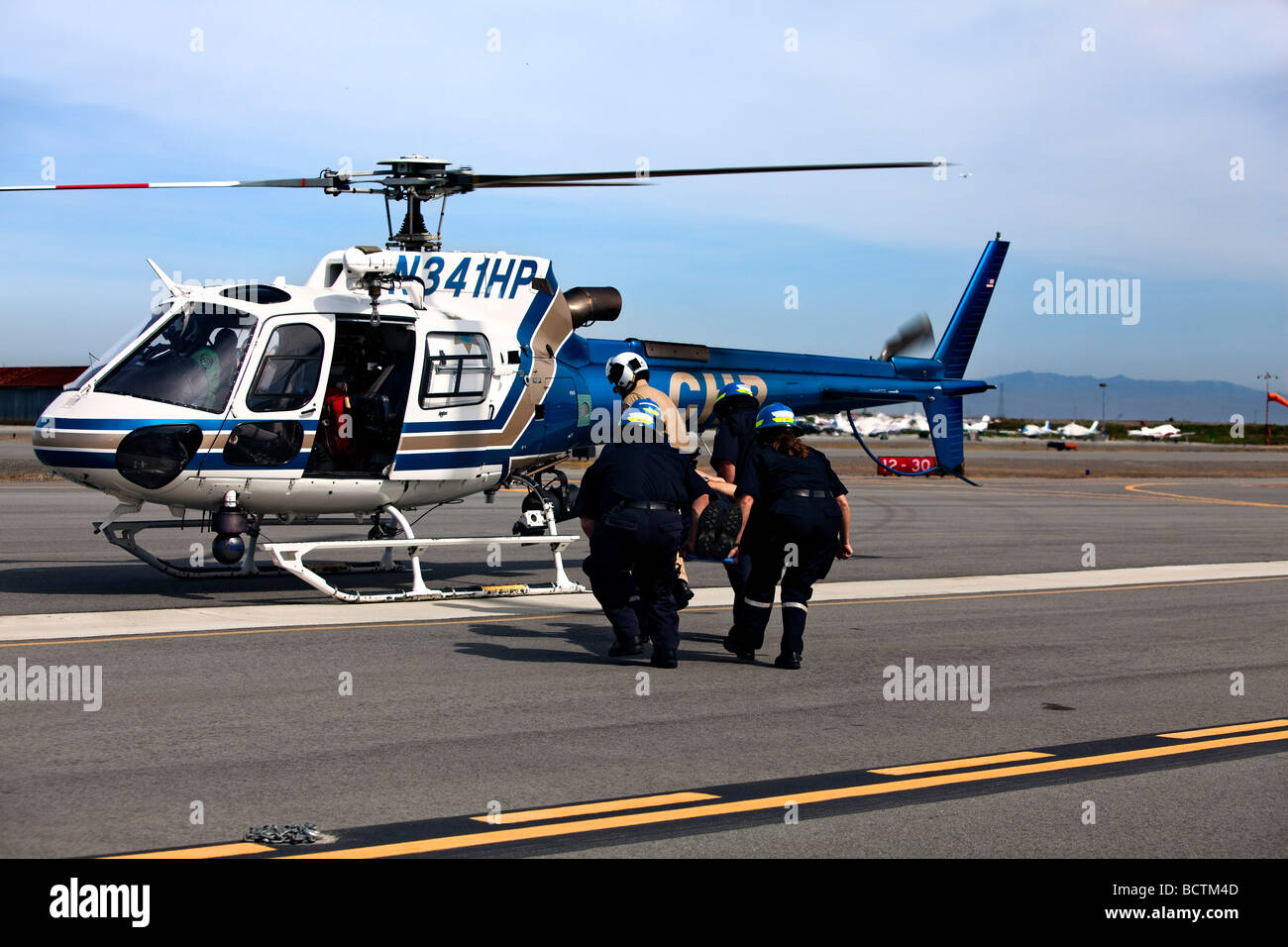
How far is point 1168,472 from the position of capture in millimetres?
54906

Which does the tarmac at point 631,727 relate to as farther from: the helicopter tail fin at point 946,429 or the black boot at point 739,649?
the helicopter tail fin at point 946,429

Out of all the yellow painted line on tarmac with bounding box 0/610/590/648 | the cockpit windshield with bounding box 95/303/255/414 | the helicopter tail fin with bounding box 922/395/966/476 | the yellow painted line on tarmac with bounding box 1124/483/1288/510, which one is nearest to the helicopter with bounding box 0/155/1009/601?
the cockpit windshield with bounding box 95/303/255/414

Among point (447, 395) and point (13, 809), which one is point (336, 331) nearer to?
point (447, 395)

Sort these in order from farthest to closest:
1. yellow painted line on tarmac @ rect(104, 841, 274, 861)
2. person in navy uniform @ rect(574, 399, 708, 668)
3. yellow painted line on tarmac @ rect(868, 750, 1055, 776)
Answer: person in navy uniform @ rect(574, 399, 708, 668) → yellow painted line on tarmac @ rect(868, 750, 1055, 776) → yellow painted line on tarmac @ rect(104, 841, 274, 861)

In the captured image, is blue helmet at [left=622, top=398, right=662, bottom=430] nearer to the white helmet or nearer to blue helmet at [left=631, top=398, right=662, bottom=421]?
blue helmet at [left=631, top=398, right=662, bottom=421]

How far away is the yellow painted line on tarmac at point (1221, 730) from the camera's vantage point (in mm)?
7660

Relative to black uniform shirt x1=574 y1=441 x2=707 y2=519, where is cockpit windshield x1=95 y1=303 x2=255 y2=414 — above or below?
above

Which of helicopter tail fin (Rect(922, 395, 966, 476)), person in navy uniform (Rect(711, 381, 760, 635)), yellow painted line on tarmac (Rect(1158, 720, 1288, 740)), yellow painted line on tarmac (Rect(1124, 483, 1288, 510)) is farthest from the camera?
yellow painted line on tarmac (Rect(1124, 483, 1288, 510))

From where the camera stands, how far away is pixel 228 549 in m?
12.0

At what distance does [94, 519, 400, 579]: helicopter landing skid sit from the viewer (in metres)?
12.9

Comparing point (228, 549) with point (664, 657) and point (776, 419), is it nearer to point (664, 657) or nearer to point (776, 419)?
point (664, 657)

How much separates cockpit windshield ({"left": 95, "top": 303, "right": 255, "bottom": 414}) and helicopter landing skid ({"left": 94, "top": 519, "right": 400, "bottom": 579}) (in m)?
1.27
